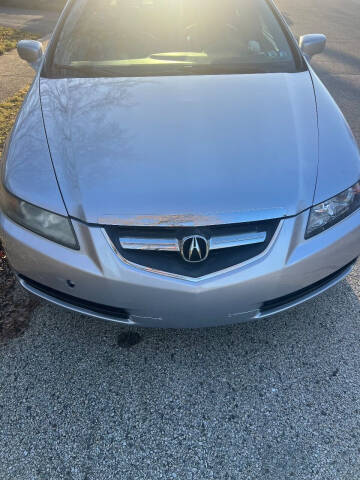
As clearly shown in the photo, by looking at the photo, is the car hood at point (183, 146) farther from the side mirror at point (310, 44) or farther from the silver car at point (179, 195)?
the side mirror at point (310, 44)

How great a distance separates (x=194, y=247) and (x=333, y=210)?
62cm

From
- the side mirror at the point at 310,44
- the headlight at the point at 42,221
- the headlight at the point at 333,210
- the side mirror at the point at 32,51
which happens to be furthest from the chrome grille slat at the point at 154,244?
the side mirror at the point at 310,44

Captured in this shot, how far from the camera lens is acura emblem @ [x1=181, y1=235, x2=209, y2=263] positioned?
5.10ft

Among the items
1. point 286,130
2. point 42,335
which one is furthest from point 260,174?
point 42,335

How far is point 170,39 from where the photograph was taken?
2.66 metres

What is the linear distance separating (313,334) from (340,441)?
1.74ft

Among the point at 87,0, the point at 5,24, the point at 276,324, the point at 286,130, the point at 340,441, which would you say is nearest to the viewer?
the point at 340,441

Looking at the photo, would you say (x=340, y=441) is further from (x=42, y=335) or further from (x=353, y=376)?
(x=42, y=335)

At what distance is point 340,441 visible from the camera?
1617mm

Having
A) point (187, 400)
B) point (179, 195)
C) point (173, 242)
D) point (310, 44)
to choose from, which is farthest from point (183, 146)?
point (310, 44)

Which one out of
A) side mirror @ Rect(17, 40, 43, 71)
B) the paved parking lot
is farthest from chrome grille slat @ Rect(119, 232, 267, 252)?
side mirror @ Rect(17, 40, 43, 71)

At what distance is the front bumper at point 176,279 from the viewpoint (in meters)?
1.55

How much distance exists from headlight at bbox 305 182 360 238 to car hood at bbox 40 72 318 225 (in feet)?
0.22

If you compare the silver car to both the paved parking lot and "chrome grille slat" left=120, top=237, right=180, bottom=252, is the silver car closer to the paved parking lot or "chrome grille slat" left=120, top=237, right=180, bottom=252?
"chrome grille slat" left=120, top=237, right=180, bottom=252
